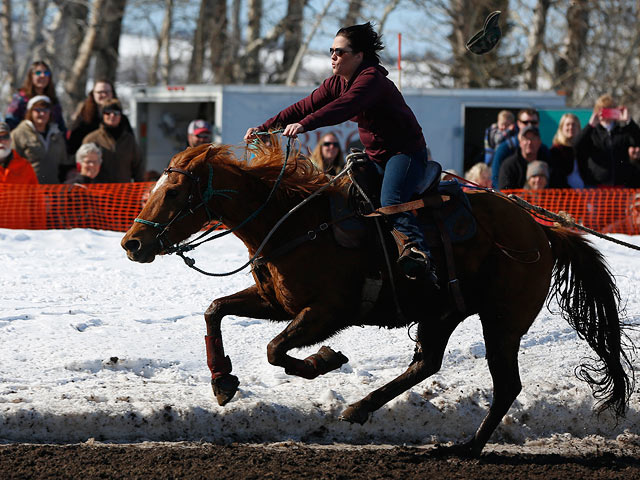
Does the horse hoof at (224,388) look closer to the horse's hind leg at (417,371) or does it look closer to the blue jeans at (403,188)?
the horse's hind leg at (417,371)

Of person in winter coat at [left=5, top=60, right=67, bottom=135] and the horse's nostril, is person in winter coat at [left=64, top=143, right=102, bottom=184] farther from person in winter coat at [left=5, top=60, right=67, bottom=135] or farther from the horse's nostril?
the horse's nostril

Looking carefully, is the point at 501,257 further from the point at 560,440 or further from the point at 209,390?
the point at 209,390

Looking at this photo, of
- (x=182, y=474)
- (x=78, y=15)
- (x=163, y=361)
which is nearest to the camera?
(x=182, y=474)

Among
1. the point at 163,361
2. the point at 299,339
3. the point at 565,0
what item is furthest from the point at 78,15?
the point at 299,339

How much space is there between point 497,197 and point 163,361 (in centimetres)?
251

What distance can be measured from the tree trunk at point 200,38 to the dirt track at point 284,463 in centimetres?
2050

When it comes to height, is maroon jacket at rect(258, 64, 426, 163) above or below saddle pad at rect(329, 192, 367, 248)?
above

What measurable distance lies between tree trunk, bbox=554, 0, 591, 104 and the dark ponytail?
65.6 ft

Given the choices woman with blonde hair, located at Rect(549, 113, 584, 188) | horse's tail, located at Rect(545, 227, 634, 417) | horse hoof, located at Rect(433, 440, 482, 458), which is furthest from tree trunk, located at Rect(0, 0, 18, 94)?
horse hoof, located at Rect(433, 440, 482, 458)

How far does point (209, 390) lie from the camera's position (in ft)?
20.0

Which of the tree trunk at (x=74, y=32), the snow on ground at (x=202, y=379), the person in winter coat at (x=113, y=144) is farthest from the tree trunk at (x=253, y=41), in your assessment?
the snow on ground at (x=202, y=379)

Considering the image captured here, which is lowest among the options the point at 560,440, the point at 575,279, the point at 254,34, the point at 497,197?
the point at 560,440

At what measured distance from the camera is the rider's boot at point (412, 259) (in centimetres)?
525

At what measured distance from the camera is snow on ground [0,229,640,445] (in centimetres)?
567
